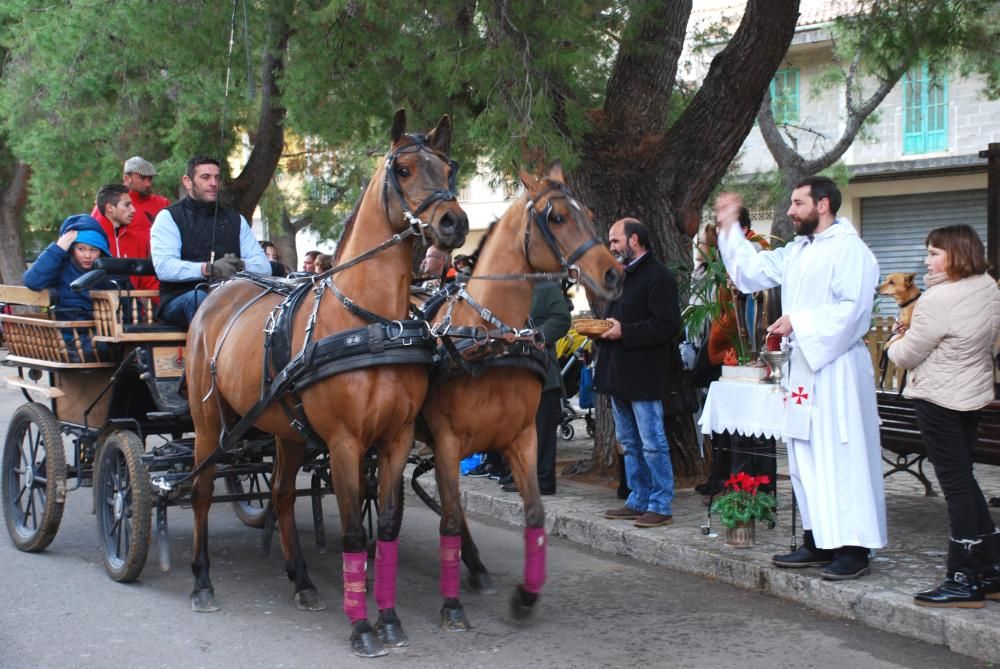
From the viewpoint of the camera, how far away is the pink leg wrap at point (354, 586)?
5559mm

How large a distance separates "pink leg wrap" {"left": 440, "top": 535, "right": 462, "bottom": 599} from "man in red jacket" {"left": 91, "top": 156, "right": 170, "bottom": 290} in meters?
3.55

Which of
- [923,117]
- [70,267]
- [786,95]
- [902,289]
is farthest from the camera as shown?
[786,95]

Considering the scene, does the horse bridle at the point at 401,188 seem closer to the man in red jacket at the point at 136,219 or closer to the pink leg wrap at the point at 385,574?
the pink leg wrap at the point at 385,574

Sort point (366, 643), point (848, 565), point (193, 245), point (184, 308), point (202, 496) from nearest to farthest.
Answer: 1. point (366, 643)
2. point (848, 565)
3. point (202, 496)
4. point (184, 308)
5. point (193, 245)

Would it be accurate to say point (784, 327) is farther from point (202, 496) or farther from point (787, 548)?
point (202, 496)

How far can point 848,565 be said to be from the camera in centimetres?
625

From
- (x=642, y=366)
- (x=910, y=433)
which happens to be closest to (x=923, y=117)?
(x=910, y=433)

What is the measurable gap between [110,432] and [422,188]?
136 inches

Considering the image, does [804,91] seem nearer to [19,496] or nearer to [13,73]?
[13,73]

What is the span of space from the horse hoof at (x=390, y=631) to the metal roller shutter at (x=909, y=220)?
21765mm

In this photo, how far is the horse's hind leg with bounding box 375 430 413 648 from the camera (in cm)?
561

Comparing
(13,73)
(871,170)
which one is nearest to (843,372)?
(13,73)

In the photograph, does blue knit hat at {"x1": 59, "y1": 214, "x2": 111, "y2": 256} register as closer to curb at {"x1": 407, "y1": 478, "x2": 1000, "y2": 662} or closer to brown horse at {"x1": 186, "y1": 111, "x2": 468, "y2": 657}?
brown horse at {"x1": 186, "y1": 111, "x2": 468, "y2": 657}

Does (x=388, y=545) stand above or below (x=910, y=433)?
below
